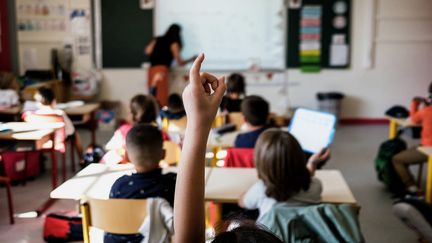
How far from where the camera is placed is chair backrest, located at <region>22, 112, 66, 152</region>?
829mm

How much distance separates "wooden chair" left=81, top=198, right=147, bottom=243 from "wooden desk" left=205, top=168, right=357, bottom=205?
2.37ft

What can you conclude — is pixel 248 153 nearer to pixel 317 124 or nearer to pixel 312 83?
pixel 317 124

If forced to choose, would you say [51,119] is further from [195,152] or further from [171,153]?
[171,153]

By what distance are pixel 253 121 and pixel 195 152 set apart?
93.4 inches

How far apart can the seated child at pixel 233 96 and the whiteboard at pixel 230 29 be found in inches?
92.1

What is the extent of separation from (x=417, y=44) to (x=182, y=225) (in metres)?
6.75

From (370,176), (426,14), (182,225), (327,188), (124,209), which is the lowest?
(370,176)

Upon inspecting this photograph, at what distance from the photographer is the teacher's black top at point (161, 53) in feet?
21.5

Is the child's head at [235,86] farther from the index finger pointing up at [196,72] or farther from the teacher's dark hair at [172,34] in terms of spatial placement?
the index finger pointing up at [196,72]

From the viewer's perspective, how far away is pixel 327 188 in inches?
92.4

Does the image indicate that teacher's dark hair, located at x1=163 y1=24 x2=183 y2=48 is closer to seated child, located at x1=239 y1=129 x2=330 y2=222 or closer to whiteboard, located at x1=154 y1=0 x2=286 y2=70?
whiteboard, located at x1=154 y1=0 x2=286 y2=70

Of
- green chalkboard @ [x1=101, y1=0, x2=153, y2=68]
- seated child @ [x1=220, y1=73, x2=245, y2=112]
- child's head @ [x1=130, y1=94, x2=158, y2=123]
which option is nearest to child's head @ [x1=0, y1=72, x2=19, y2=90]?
child's head @ [x1=130, y1=94, x2=158, y2=123]

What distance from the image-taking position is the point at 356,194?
4016mm

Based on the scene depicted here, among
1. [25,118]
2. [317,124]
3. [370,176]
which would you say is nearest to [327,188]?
[317,124]
